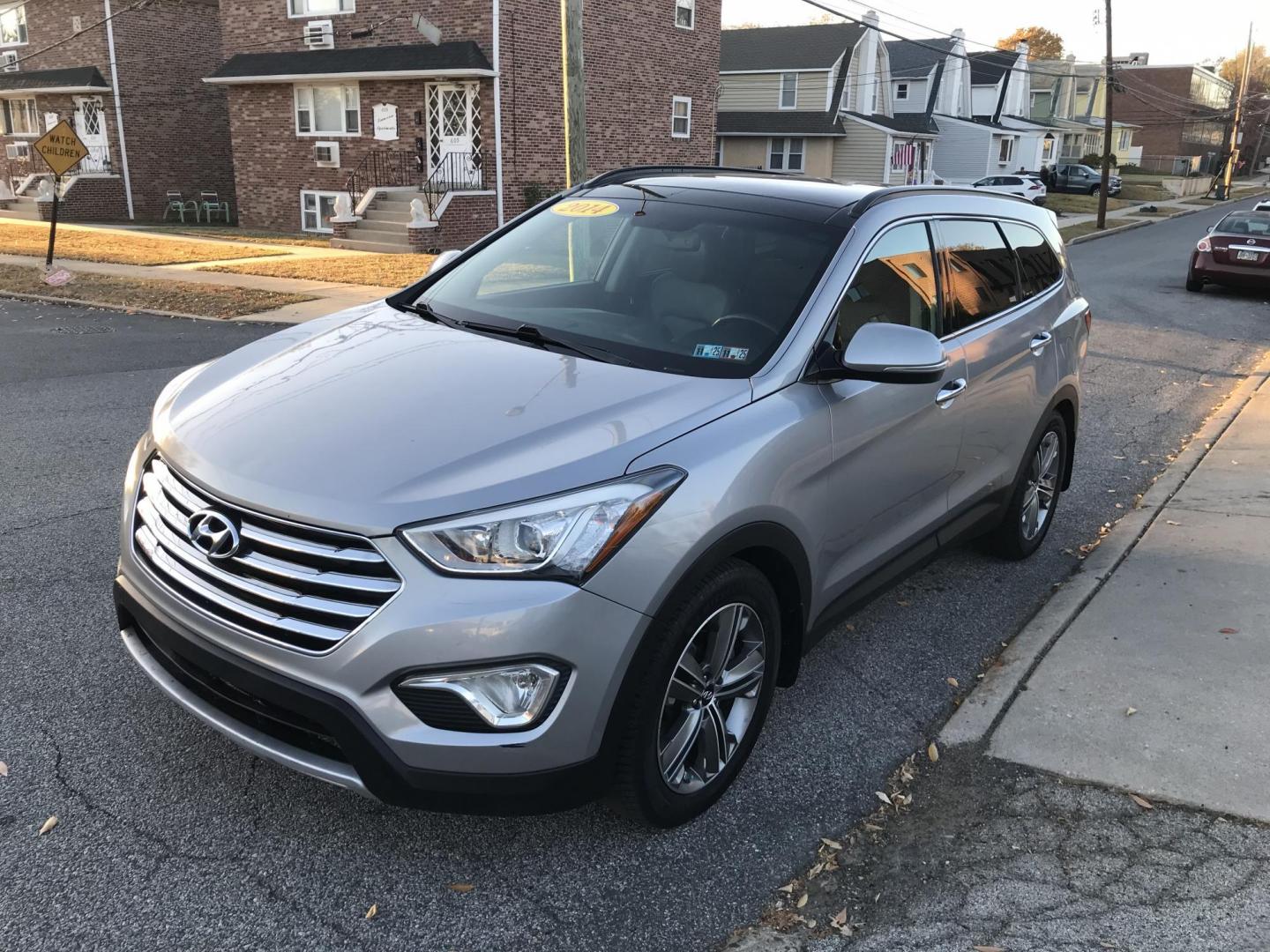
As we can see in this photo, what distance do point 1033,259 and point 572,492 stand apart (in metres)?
3.62

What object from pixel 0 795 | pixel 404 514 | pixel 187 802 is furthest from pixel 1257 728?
pixel 0 795

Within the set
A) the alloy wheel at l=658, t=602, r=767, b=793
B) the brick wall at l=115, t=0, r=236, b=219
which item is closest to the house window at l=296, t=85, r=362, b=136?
the brick wall at l=115, t=0, r=236, b=219

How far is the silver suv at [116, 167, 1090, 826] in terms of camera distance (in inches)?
101

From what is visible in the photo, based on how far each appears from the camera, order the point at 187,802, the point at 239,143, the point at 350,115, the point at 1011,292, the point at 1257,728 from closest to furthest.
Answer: the point at 187,802 → the point at 1257,728 → the point at 1011,292 → the point at 350,115 → the point at 239,143

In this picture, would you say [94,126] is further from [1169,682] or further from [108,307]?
[1169,682]

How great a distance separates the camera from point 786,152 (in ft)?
140

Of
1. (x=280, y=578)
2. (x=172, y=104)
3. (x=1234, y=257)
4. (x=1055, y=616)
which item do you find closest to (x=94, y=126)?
(x=172, y=104)

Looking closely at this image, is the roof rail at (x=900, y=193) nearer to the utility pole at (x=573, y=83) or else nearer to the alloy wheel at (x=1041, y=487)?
the alloy wheel at (x=1041, y=487)

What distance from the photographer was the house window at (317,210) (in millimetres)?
Result: 25031

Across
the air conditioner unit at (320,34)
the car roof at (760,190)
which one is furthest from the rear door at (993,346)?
the air conditioner unit at (320,34)

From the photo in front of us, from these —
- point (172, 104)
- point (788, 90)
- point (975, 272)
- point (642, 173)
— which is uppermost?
point (788, 90)

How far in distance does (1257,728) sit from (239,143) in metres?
27.4

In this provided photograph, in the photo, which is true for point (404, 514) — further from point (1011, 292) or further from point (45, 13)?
point (45, 13)

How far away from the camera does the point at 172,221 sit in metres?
29.6
